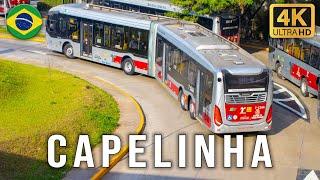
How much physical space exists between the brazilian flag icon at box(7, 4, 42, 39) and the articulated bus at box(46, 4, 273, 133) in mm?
5794

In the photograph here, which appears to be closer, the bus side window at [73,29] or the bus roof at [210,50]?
the bus roof at [210,50]

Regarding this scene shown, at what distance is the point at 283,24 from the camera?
6.54 m

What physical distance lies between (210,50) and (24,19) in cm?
705

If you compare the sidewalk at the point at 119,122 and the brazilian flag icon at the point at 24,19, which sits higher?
the brazilian flag icon at the point at 24,19

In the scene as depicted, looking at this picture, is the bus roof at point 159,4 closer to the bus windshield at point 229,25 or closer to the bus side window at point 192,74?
the bus windshield at point 229,25

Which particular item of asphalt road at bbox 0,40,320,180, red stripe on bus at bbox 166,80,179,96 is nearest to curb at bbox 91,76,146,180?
asphalt road at bbox 0,40,320,180

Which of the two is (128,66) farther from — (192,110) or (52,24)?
(192,110)

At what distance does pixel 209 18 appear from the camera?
105 ft

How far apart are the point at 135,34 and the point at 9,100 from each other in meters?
9.30

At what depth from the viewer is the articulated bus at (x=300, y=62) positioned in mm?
23359

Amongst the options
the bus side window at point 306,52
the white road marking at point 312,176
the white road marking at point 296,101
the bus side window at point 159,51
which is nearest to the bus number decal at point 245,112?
the white road marking at point 312,176

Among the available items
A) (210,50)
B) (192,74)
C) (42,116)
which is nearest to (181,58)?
(192,74)

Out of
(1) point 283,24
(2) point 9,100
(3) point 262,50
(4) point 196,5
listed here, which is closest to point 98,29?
(4) point 196,5

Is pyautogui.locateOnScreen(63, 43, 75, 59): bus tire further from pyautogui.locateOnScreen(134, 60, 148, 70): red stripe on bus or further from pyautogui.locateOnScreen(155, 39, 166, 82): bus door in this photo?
pyautogui.locateOnScreen(155, 39, 166, 82): bus door
